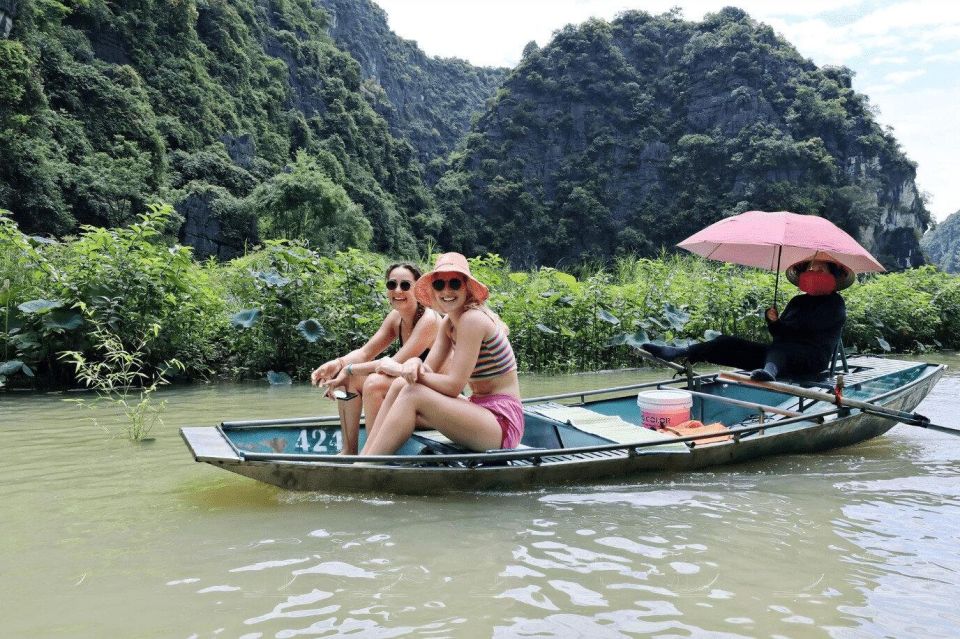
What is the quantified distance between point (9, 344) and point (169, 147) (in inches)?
1847

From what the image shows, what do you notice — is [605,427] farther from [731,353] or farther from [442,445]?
[731,353]

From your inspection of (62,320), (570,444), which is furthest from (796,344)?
(62,320)

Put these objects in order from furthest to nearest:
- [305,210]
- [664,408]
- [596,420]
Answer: [305,210], [664,408], [596,420]

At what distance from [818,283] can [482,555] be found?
4124mm

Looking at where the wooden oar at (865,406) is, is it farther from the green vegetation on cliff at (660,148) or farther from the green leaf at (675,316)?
the green vegetation on cliff at (660,148)

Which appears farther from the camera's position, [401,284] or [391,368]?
[401,284]

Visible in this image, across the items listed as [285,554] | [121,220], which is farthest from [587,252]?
[285,554]

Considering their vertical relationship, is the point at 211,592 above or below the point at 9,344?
below

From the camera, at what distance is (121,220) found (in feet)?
128

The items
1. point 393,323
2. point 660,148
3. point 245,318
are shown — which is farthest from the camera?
point 660,148

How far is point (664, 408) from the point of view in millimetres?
5688

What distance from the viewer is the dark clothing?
19.7 ft

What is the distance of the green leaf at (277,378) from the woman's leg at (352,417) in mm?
4810

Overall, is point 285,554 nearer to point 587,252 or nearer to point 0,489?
point 0,489
